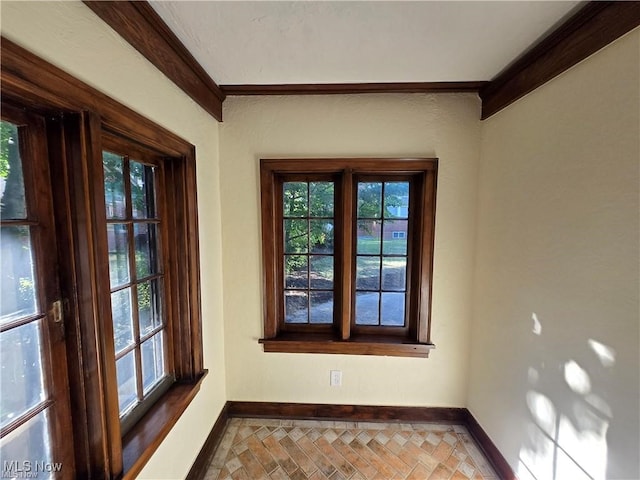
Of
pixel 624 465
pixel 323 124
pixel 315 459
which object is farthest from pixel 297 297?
pixel 624 465

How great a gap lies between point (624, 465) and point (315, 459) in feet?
4.68

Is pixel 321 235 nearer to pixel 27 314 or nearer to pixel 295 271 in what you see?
pixel 295 271

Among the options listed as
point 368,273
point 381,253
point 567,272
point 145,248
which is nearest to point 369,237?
point 381,253

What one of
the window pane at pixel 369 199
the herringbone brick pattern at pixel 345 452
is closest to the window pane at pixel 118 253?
the herringbone brick pattern at pixel 345 452

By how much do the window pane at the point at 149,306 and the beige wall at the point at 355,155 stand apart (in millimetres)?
570

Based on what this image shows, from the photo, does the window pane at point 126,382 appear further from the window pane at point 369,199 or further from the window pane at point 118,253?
the window pane at point 369,199

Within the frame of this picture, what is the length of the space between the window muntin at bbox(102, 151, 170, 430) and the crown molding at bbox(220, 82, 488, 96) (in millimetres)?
796

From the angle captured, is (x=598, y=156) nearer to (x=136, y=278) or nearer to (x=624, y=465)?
(x=624, y=465)

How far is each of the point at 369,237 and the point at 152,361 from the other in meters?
1.49

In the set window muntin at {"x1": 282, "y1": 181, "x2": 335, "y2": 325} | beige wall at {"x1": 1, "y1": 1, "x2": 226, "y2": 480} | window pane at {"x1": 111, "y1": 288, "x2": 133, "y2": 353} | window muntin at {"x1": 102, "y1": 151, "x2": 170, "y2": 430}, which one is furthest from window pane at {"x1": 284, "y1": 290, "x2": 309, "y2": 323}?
window pane at {"x1": 111, "y1": 288, "x2": 133, "y2": 353}

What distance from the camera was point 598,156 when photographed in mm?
1054

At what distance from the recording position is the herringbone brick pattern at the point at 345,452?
1.61 m

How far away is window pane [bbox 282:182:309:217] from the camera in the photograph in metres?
2.00

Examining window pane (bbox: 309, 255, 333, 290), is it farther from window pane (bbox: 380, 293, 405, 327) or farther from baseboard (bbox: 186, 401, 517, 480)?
baseboard (bbox: 186, 401, 517, 480)
